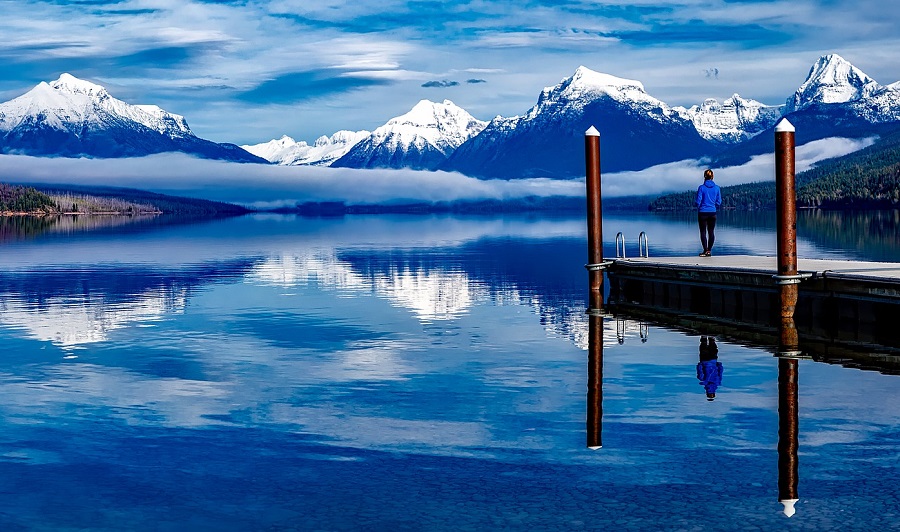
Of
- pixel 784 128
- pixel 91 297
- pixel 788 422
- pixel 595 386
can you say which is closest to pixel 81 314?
pixel 91 297

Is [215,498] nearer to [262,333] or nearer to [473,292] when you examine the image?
[262,333]

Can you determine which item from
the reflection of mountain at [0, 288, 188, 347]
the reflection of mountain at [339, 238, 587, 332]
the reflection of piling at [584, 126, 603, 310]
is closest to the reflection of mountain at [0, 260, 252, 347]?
the reflection of mountain at [0, 288, 188, 347]

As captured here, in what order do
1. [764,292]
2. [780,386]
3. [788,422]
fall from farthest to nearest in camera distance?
[764,292] → [780,386] → [788,422]

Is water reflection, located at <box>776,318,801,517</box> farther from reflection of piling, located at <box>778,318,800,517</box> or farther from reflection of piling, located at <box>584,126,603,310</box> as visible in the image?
reflection of piling, located at <box>584,126,603,310</box>

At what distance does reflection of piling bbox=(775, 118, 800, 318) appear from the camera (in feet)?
108

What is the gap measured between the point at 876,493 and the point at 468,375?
1295 centimetres

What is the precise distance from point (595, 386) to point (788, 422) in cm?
556

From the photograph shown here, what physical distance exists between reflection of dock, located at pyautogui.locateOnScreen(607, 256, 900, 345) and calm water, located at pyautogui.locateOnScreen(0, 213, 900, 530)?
321cm

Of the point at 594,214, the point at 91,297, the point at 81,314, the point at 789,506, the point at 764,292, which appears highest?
the point at 594,214

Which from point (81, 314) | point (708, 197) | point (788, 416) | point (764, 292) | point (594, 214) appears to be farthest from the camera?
point (594, 214)

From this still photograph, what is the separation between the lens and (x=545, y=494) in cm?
1691

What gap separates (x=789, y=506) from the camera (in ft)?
52.6

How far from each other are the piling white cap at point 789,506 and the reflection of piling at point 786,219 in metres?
17.5

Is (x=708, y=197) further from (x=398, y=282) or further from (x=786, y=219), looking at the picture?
(x=398, y=282)
